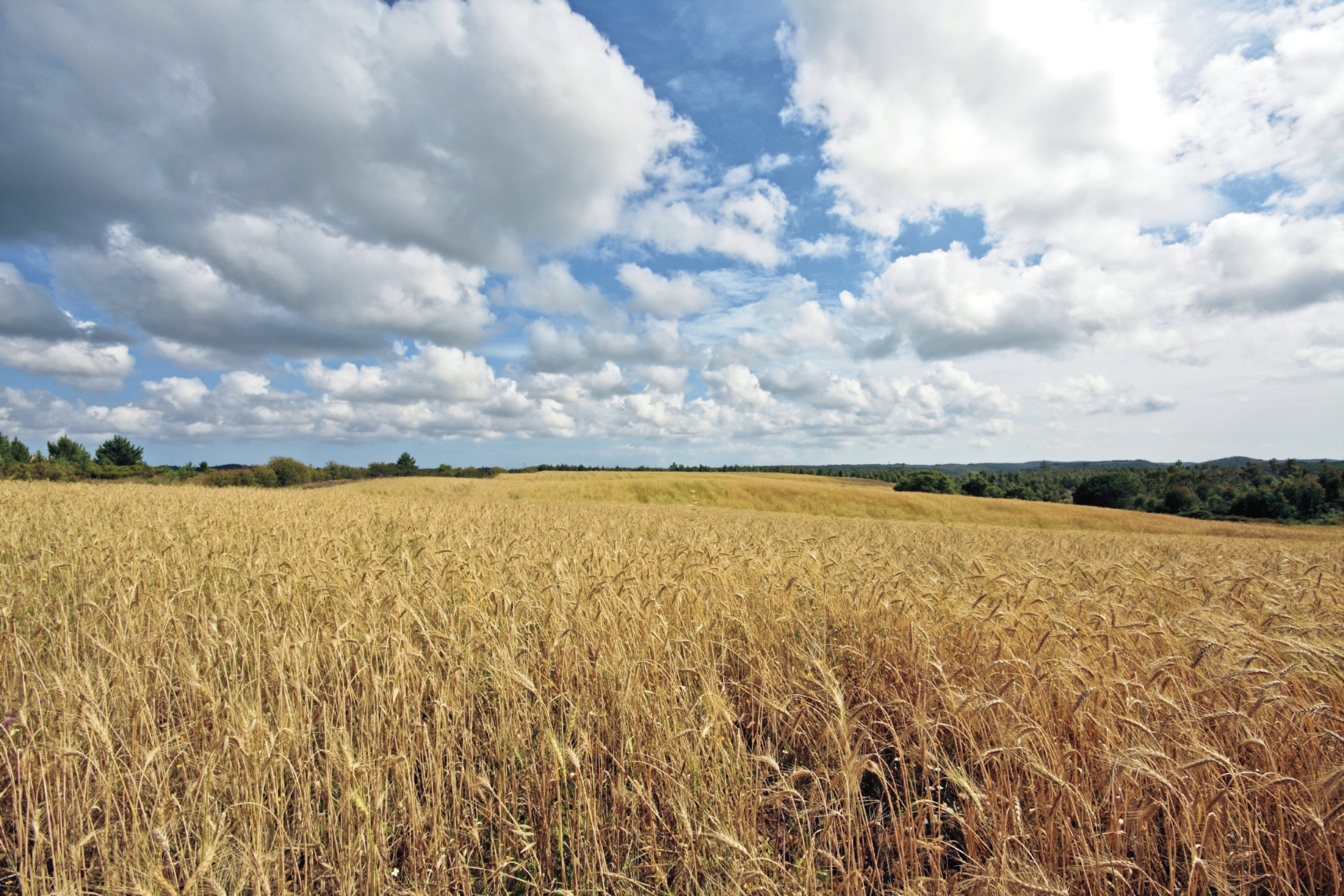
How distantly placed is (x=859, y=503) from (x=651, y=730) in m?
41.4

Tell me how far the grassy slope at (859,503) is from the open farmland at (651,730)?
99.7ft

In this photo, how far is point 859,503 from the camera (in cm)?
4138

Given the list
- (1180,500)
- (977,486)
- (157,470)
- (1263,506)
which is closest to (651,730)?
(157,470)

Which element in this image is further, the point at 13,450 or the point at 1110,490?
the point at 1110,490

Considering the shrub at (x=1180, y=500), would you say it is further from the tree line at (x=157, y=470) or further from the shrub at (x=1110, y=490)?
the tree line at (x=157, y=470)

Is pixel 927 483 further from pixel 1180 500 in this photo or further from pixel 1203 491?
pixel 1203 491

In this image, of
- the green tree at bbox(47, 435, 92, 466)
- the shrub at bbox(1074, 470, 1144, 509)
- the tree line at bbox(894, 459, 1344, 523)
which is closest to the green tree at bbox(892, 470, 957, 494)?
the tree line at bbox(894, 459, 1344, 523)

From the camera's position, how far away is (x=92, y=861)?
2273 mm

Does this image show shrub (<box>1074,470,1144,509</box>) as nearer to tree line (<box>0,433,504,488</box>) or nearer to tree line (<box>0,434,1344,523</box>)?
tree line (<box>0,434,1344,523</box>)

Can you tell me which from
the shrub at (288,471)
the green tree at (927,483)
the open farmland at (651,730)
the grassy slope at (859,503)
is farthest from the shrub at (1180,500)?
the shrub at (288,471)

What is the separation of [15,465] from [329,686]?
53.8 metres

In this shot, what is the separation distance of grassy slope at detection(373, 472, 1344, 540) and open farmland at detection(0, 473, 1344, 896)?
1197 inches

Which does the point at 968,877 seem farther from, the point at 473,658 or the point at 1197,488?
the point at 1197,488

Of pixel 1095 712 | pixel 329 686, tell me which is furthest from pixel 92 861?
pixel 1095 712
